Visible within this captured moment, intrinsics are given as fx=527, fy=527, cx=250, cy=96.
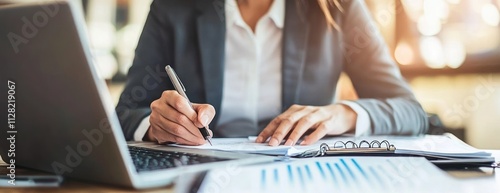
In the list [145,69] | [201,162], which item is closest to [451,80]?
[145,69]

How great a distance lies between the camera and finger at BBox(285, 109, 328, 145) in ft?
3.13

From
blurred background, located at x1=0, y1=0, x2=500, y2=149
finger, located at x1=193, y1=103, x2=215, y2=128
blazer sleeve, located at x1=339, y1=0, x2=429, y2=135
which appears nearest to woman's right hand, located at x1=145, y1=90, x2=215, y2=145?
finger, located at x1=193, y1=103, x2=215, y2=128

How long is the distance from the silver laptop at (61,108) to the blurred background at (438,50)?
646 mm

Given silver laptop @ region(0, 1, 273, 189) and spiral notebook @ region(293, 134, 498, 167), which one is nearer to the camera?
silver laptop @ region(0, 1, 273, 189)

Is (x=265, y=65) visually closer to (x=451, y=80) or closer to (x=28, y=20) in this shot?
(x=451, y=80)

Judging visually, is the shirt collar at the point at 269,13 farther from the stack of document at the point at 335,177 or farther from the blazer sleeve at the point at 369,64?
the stack of document at the point at 335,177

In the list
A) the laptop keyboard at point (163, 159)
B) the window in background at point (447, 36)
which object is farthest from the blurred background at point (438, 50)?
the laptop keyboard at point (163, 159)

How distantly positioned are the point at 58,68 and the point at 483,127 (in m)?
1.08

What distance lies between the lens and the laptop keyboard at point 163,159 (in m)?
0.63

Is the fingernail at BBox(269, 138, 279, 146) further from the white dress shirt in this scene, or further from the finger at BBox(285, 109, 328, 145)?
the white dress shirt

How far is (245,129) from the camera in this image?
4.19 ft

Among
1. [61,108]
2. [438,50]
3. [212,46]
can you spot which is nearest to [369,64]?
[438,50]

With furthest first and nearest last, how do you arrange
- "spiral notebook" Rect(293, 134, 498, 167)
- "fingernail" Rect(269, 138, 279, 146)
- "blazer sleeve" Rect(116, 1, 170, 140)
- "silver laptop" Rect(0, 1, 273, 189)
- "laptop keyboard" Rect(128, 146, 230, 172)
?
"blazer sleeve" Rect(116, 1, 170, 140), "fingernail" Rect(269, 138, 279, 146), "spiral notebook" Rect(293, 134, 498, 167), "laptop keyboard" Rect(128, 146, 230, 172), "silver laptop" Rect(0, 1, 273, 189)

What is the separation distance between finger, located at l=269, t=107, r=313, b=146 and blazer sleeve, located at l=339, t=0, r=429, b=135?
0.86 feet
